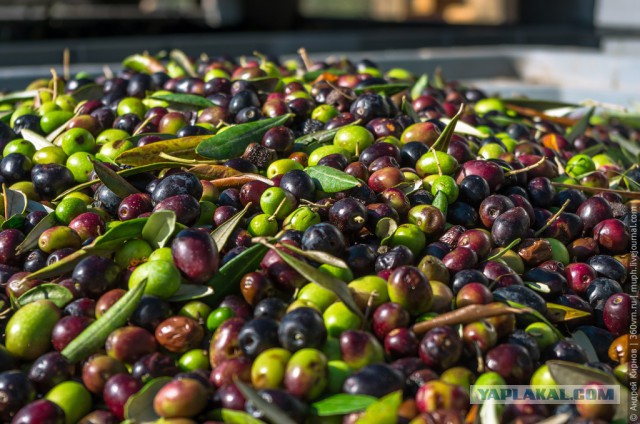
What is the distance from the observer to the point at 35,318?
1859 mm

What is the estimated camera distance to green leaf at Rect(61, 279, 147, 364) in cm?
179

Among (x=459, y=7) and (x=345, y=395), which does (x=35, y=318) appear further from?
(x=459, y=7)

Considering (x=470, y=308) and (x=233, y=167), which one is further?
(x=233, y=167)

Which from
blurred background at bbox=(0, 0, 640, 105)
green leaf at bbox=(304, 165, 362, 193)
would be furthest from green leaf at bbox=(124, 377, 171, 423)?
blurred background at bbox=(0, 0, 640, 105)

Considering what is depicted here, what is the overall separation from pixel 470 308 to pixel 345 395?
1.34 feet

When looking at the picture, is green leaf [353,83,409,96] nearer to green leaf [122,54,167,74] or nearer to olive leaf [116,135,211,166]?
olive leaf [116,135,211,166]

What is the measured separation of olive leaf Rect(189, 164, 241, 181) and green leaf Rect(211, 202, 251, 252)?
0.30 metres

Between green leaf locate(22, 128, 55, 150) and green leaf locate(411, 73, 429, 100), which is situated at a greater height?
green leaf locate(22, 128, 55, 150)

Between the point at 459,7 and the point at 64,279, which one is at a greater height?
the point at 64,279

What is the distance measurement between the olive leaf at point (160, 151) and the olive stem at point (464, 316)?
1.09m

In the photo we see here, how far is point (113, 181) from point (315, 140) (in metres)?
0.76

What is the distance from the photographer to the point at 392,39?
972 centimetres

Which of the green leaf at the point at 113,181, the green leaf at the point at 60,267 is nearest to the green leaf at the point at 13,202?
the green leaf at the point at 113,181

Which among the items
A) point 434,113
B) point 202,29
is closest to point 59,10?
point 202,29
